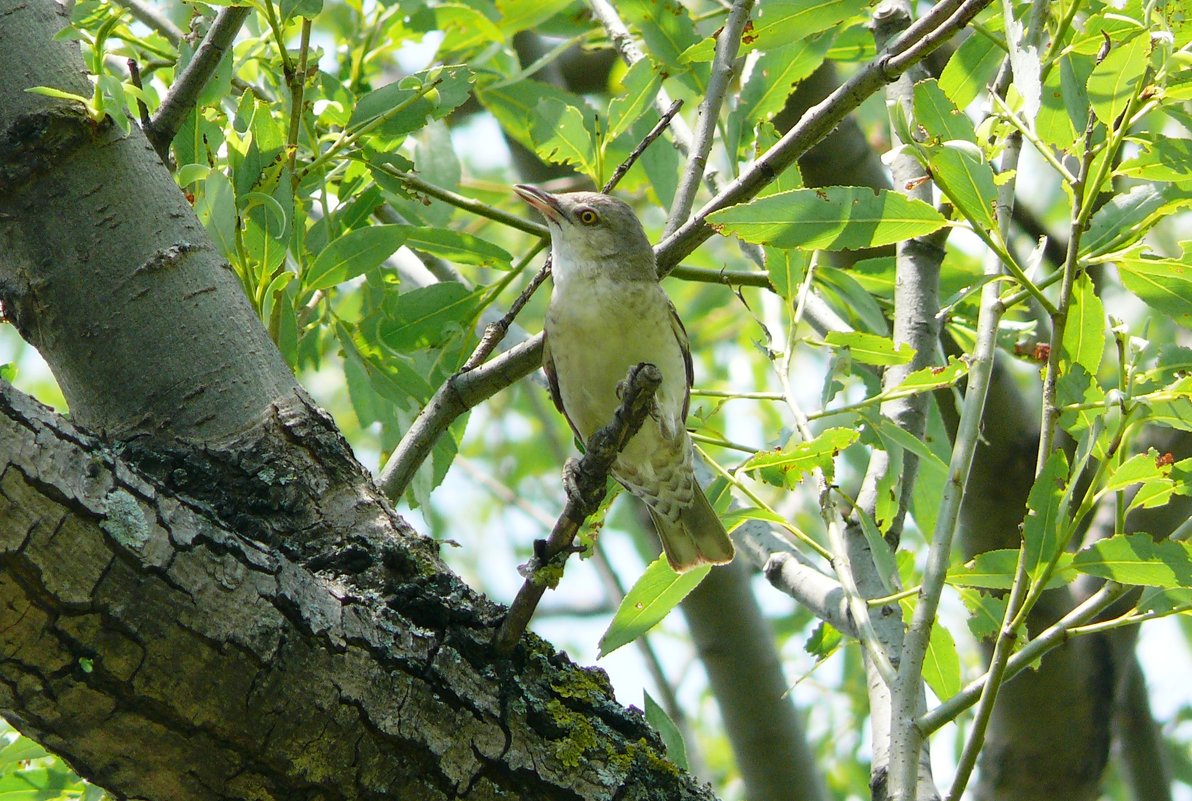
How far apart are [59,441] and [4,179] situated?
0.78 metres

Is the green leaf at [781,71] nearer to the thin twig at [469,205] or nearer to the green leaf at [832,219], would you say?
the thin twig at [469,205]

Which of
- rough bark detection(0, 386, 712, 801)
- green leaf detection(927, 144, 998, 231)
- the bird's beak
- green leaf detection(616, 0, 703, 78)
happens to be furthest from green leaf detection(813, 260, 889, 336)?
rough bark detection(0, 386, 712, 801)

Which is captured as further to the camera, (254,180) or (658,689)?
(658,689)

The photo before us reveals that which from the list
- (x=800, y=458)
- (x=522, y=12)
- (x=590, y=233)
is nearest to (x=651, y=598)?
(x=800, y=458)

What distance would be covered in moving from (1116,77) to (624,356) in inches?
69.2

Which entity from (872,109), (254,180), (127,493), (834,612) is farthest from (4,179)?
(872,109)

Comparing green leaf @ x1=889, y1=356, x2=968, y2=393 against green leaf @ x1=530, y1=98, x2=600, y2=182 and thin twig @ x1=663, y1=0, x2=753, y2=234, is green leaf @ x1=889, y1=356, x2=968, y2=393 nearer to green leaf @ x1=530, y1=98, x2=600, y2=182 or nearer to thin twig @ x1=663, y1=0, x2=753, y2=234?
thin twig @ x1=663, y1=0, x2=753, y2=234

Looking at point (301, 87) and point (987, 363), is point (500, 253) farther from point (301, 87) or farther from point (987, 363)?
point (987, 363)

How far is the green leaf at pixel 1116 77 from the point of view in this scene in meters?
2.26

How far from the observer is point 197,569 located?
186 centimetres

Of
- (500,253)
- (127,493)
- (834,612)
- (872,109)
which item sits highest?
(872,109)

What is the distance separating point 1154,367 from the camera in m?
2.48

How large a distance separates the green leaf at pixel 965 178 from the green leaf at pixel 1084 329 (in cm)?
29

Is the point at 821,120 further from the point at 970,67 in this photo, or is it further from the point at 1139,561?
the point at 1139,561
